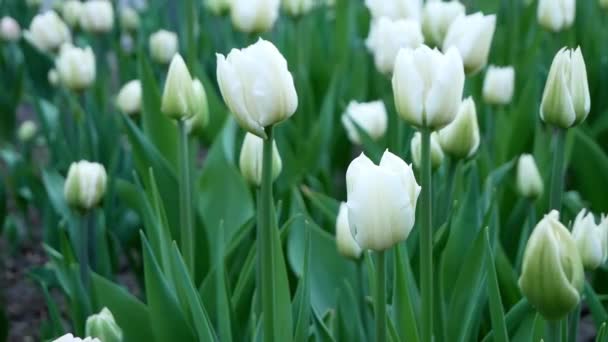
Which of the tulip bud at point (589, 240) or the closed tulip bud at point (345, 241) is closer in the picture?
the tulip bud at point (589, 240)

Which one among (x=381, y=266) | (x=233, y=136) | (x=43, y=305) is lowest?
(x=43, y=305)

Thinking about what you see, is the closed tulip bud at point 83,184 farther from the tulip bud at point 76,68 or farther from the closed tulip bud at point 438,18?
the closed tulip bud at point 438,18

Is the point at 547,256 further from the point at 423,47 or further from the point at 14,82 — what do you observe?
the point at 14,82

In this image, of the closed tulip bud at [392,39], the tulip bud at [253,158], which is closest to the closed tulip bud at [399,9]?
the closed tulip bud at [392,39]

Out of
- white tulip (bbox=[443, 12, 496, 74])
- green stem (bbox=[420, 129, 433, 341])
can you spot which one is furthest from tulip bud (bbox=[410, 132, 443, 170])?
green stem (bbox=[420, 129, 433, 341])

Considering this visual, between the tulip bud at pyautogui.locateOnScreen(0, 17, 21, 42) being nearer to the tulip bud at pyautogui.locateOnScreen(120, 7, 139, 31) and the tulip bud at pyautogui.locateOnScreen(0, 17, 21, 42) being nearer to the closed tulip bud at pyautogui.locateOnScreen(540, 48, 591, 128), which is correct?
the tulip bud at pyautogui.locateOnScreen(120, 7, 139, 31)

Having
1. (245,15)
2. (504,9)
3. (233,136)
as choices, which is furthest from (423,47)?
(504,9)
